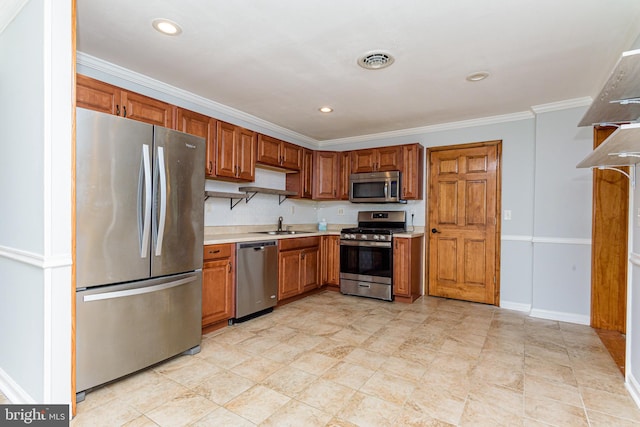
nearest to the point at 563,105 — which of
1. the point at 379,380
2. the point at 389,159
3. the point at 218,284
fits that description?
the point at 389,159

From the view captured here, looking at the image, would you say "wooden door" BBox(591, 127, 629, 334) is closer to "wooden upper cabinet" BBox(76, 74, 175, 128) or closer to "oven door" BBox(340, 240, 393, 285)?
"oven door" BBox(340, 240, 393, 285)

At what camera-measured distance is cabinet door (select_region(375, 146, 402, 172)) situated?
14.6 ft

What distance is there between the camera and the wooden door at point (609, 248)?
317 cm

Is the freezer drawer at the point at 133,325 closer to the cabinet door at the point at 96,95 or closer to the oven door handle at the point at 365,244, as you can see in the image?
the cabinet door at the point at 96,95

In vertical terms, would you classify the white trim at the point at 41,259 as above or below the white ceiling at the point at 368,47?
below

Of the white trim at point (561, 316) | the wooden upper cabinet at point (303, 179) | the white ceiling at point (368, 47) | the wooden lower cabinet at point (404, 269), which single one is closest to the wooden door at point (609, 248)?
the white trim at point (561, 316)

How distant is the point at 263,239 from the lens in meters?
3.49

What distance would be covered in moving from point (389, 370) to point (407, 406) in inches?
17.5

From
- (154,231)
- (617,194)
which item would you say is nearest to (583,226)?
(617,194)

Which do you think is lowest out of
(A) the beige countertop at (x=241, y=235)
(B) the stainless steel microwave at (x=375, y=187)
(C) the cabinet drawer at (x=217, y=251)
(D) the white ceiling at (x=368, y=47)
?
(C) the cabinet drawer at (x=217, y=251)

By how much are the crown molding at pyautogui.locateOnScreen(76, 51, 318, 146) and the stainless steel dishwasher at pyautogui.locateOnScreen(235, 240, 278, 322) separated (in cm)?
160

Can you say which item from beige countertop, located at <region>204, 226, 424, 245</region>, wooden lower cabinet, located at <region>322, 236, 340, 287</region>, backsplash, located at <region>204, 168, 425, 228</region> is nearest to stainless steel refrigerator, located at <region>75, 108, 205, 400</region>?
Answer: beige countertop, located at <region>204, 226, 424, 245</region>

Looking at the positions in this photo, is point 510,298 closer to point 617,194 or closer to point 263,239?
point 617,194

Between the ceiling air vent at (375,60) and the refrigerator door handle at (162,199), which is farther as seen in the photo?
the ceiling air vent at (375,60)
